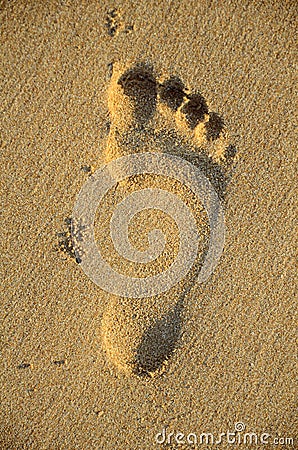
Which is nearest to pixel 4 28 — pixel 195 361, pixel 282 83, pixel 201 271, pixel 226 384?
pixel 282 83

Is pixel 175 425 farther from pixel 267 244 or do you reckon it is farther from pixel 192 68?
pixel 192 68

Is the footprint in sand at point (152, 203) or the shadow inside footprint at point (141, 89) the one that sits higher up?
the shadow inside footprint at point (141, 89)
